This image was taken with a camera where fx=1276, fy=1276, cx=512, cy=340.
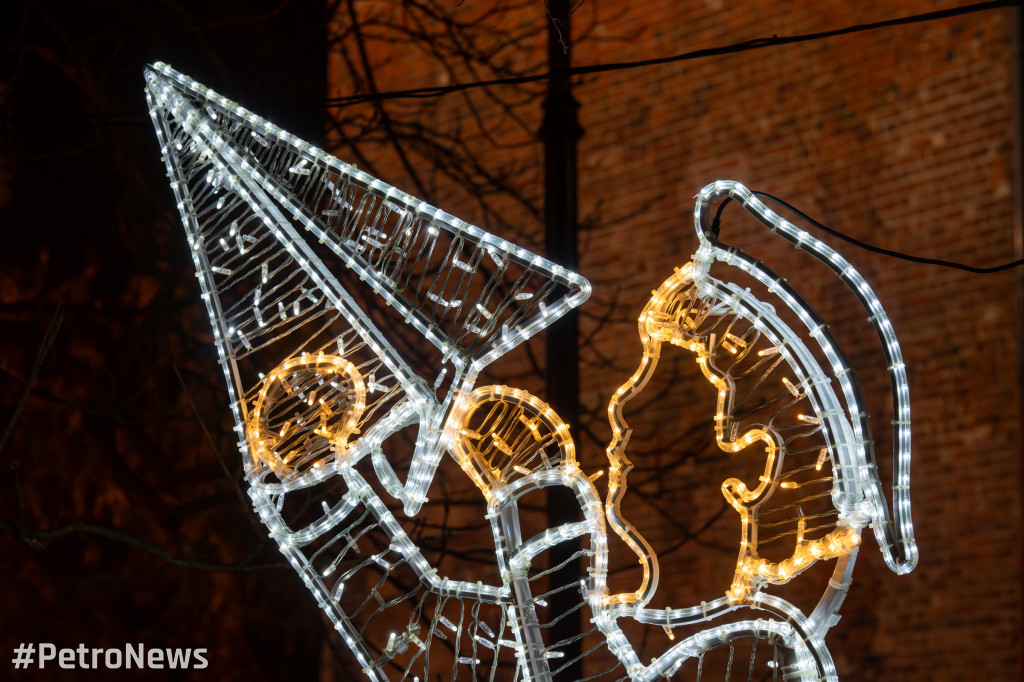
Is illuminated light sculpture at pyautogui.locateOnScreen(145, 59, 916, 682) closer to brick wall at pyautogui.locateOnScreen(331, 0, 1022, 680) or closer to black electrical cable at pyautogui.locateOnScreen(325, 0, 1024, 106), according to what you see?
brick wall at pyautogui.locateOnScreen(331, 0, 1022, 680)

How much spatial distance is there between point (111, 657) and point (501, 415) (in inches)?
131

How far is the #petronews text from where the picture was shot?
6.92m

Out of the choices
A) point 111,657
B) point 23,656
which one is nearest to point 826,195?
point 111,657

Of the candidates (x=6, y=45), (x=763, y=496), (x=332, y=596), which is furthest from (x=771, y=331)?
(x=6, y=45)

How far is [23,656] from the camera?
6.89 m

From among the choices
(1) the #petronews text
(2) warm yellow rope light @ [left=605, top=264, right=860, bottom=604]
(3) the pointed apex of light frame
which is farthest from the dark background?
(2) warm yellow rope light @ [left=605, top=264, right=860, bottom=604]

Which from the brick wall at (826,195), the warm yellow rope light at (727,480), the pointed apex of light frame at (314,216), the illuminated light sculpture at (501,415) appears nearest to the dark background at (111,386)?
the pointed apex of light frame at (314,216)

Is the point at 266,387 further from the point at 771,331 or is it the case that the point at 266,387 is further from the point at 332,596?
the point at 771,331

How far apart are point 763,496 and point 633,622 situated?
9.67 ft

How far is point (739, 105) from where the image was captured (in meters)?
7.25

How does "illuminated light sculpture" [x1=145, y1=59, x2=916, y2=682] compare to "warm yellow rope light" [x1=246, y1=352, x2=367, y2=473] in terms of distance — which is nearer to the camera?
"illuminated light sculpture" [x1=145, y1=59, x2=916, y2=682]

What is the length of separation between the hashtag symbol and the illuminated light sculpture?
228cm

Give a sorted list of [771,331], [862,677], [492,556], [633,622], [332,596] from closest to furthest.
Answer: [771,331], [332,596], [862,677], [633,622], [492,556]

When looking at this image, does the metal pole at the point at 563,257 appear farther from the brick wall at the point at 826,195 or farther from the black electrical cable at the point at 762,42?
the black electrical cable at the point at 762,42
